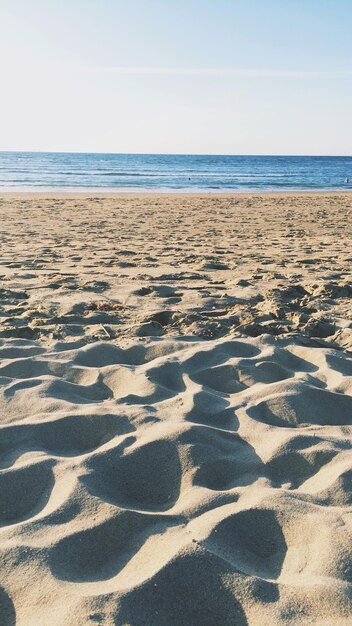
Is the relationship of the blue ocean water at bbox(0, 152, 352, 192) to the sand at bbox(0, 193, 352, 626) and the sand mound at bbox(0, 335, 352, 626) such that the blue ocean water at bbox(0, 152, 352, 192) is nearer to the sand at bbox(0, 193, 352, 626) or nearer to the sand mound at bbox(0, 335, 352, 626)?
the sand at bbox(0, 193, 352, 626)

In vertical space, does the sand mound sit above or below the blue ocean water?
below

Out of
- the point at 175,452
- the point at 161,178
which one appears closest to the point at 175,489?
the point at 175,452

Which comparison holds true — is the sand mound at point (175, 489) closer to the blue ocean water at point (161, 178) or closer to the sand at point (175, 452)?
the sand at point (175, 452)

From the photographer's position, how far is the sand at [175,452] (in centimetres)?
158

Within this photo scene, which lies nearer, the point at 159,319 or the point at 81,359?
the point at 81,359

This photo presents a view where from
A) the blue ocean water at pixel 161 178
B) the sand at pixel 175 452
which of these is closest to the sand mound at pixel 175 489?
the sand at pixel 175 452

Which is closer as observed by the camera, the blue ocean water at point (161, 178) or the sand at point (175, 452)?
the sand at point (175, 452)

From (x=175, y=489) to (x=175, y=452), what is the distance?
219 millimetres

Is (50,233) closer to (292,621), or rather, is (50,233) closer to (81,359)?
(81,359)

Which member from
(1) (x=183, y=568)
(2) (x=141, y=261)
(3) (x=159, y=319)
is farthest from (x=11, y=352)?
(2) (x=141, y=261)

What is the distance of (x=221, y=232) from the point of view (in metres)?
Answer: 9.80

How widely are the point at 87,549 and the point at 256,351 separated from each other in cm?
200

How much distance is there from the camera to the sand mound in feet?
5.09

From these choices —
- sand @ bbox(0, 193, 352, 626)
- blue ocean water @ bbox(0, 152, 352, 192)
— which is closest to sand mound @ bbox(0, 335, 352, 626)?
sand @ bbox(0, 193, 352, 626)
